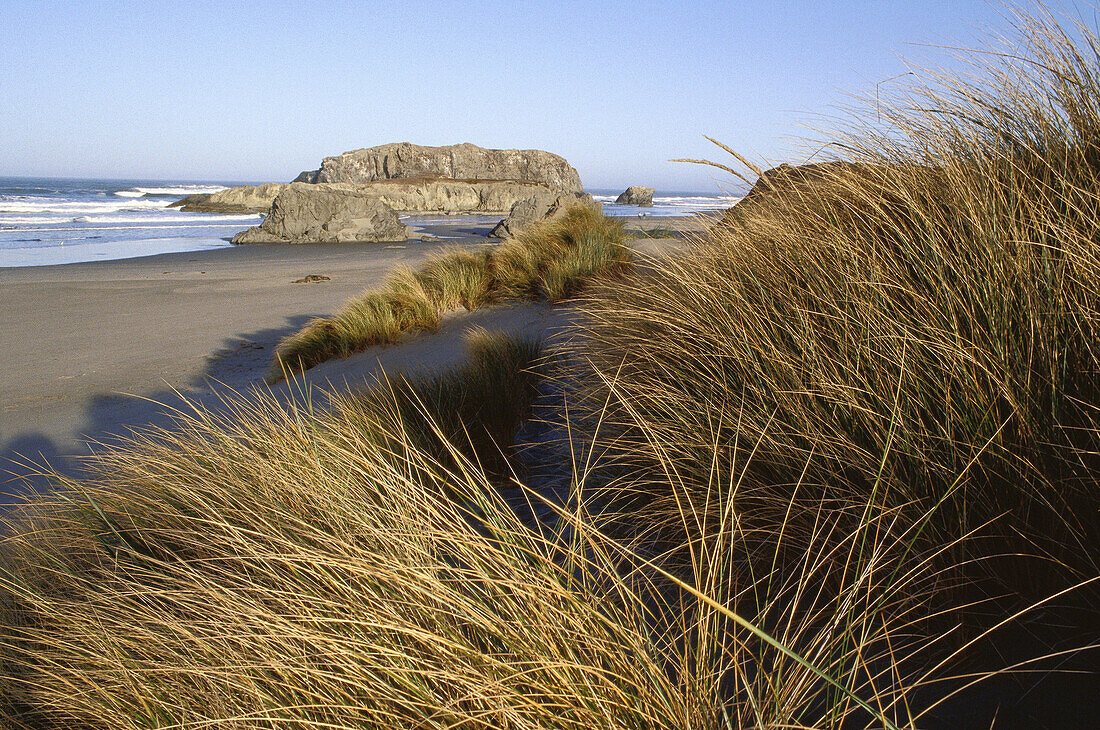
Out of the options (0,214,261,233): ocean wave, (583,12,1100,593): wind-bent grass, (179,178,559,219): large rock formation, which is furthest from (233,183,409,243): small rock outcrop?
(583,12,1100,593): wind-bent grass

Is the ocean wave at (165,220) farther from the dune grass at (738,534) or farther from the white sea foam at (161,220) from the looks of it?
the dune grass at (738,534)

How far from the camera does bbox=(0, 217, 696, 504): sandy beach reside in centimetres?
473

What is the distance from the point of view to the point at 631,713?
3.35ft

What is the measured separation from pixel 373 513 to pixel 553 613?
614 millimetres

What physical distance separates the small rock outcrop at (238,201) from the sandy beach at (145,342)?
26009 mm

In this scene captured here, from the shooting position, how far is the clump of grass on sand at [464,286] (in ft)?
19.6

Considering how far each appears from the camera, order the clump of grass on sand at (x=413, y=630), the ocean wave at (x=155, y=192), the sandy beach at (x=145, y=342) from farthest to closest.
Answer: the ocean wave at (x=155, y=192), the sandy beach at (x=145, y=342), the clump of grass on sand at (x=413, y=630)

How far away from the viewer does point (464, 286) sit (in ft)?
22.5

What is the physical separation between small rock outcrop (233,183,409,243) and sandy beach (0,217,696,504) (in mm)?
6754

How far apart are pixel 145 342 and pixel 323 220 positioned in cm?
1561

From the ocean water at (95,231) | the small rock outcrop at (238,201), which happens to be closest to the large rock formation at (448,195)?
the small rock outcrop at (238,201)

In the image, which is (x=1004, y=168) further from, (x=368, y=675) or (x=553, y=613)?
(x=368, y=675)

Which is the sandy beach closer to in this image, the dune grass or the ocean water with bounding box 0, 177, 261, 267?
the dune grass

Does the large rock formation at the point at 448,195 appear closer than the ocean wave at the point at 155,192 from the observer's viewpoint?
Yes
